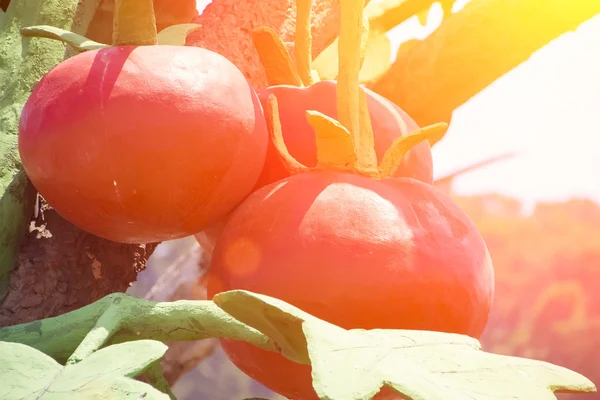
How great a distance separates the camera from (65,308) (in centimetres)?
55

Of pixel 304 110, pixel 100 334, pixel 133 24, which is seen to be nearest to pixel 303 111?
pixel 304 110

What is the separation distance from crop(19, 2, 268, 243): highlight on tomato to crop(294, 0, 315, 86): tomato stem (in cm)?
14

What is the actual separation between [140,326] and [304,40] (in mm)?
316

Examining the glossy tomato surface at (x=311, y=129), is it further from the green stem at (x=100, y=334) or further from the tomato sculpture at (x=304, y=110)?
the green stem at (x=100, y=334)

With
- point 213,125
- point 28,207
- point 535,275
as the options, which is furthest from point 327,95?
point 535,275

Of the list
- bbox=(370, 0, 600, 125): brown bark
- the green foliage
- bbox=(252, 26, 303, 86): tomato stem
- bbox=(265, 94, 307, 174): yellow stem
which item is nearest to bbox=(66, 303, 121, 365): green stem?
the green foliage

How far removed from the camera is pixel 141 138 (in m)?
0.43

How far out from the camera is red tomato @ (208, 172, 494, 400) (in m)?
0.41

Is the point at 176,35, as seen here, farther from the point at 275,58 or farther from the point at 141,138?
the point at 141,138

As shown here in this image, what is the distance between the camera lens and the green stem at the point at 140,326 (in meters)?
0.37

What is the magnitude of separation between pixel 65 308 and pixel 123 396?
0.31m

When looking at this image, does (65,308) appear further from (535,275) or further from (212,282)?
(535,275)

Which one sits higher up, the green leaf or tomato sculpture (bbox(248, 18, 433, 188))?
tomato sculpture (bbox(248, 18, 433, 188))

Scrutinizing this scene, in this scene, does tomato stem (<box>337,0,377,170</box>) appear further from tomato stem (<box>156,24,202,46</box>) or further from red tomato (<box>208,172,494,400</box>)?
tomato stem (<box>156,24,202,46</box>)
